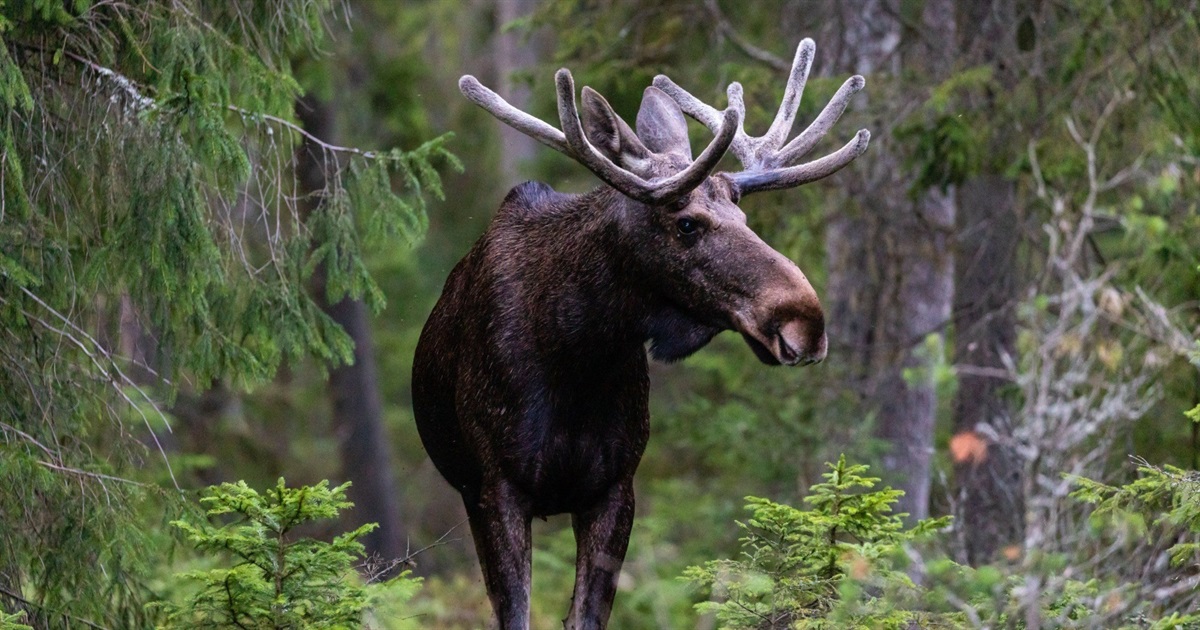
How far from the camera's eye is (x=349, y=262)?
7.52 metres

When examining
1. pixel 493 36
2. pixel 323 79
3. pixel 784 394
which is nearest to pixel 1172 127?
pixel 784 394

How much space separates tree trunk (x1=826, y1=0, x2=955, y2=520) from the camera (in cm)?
1158

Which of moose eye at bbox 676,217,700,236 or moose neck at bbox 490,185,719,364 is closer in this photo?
moose eye at bbox 676,217,700,236

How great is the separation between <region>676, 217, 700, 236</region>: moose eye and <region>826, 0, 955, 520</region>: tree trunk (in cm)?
554

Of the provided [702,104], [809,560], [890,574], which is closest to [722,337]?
[702,104]

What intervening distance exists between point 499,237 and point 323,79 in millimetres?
8795

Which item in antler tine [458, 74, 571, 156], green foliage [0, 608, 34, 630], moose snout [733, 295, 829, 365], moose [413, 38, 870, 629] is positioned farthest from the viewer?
antler tine [458, 74, 571, 156]

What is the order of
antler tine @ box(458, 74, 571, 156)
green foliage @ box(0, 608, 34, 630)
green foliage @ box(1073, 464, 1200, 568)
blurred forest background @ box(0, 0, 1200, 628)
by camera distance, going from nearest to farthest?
green foliage @ box(0, 608, 34, 630) < green foliage @ box(1073, 464, 1200, 568) < antler tine @ box(458, 74, 571, 156) < blurred forest background @ box(0, 0, 1200, 628)

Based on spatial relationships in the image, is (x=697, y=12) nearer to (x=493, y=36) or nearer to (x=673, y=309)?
(x=673, y=309)

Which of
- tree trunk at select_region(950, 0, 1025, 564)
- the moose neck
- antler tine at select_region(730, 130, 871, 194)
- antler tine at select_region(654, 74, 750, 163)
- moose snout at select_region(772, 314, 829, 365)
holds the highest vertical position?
tree trunk at select_region(950, 0, 1025, 564)

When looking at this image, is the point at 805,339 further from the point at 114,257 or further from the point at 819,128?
the point at 114,257

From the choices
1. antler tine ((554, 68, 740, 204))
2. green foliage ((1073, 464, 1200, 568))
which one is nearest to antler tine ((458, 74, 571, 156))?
antler tine ((554, 68, 740, 204))

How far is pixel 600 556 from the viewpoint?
6172 millimetres

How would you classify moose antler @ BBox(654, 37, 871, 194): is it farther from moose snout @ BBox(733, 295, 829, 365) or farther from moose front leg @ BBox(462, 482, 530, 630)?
moose front leg @ BBox(462, 482, 530, 630)
